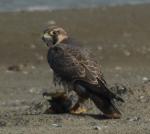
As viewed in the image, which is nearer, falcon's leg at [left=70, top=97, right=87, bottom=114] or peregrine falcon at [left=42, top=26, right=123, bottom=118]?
peregrine falcon at [left=42, top=26, right=123, bottom=118]

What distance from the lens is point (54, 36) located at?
9.27m

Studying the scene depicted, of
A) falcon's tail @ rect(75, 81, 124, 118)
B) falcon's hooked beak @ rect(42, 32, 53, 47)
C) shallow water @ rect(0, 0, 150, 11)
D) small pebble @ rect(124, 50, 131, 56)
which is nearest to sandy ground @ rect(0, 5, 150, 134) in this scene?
small pebble @ rect(124, 50, 131, 56)

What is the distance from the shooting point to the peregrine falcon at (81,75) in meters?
8.62

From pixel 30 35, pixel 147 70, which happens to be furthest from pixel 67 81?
pixel 30 35

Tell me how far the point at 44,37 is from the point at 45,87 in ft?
14.1

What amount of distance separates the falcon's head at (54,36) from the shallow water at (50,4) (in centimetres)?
1583

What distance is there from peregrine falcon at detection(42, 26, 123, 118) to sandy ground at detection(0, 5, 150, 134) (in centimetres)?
20

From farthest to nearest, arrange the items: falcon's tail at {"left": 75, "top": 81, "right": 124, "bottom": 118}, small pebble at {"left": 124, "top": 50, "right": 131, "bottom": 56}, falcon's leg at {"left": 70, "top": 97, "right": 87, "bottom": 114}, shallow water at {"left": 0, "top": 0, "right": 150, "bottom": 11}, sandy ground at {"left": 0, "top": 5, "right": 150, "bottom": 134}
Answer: shallow water at {"left": 0, "top": 0, "right": 150, "bottom": 11}, small pebble at {"left": 124, "top": 50, "right": 131, "bottom": 56}, falcon's leg at {"left": 70, "top": 97, "right": 87, "bottom": 114}, falcon's tail at {"left": 75, "top": 81, "right": 124, "bottom": 118}, sandy ground at {"left": 0, "top": 5, "right": 150, "bottom": 134}

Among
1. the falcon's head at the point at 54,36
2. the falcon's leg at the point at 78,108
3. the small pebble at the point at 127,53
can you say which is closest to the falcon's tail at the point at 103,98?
the falcon's leg at the point at 78,108

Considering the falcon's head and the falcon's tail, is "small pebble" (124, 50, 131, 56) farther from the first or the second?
the falcon's tail

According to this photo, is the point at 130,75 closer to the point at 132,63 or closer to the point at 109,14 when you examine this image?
the point at 132,63

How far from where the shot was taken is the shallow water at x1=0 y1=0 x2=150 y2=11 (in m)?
25.6

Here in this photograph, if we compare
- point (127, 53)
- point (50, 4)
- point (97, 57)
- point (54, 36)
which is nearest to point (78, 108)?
point (54, 36)

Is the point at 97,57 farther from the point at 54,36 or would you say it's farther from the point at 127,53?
the point at 54,36
